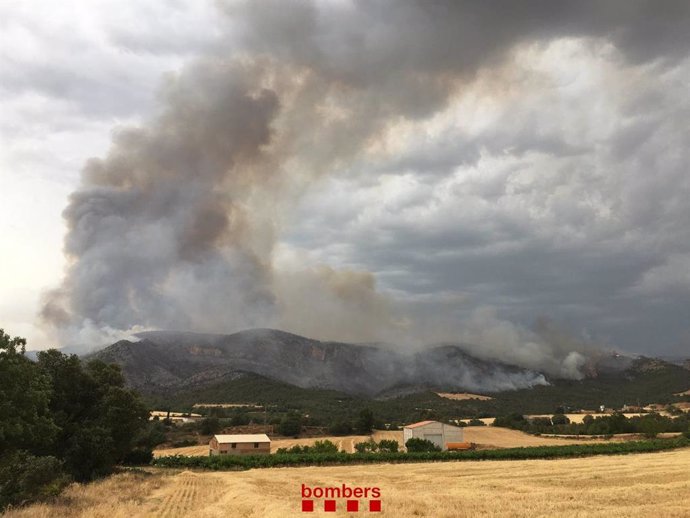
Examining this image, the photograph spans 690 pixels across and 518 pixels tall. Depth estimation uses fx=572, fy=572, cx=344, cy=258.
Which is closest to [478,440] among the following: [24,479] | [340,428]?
[340,428]

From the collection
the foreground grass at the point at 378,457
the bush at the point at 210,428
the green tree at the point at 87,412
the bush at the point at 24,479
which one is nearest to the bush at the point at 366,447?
the foreground grass at the point at 378,457

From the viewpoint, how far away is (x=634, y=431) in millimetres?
137000

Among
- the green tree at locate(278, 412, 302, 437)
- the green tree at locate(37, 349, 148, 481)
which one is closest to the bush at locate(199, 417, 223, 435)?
the green tree at locate(278, 412, 302, 437)

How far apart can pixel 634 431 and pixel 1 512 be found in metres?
139

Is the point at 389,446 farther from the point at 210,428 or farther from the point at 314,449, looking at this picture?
the point at 210,428

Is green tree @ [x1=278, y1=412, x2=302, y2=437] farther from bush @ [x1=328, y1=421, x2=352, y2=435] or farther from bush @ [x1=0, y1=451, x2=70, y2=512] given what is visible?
bush @ [x1=0, y1=451, x2=70, y2=512]

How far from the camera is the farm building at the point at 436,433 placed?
113 m

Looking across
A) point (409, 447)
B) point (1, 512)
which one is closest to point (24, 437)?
point (1, 512)

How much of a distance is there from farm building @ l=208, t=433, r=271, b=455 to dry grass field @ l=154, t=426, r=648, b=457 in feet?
14.5

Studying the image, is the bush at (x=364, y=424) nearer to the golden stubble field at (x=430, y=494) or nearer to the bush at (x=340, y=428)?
the bush at (x=340, y=428)

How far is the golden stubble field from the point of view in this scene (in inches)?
1293

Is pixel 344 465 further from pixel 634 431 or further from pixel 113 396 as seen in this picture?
pixel 634 431

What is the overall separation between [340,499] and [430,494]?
22.9 feet

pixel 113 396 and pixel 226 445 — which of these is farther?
pixel 226 445
